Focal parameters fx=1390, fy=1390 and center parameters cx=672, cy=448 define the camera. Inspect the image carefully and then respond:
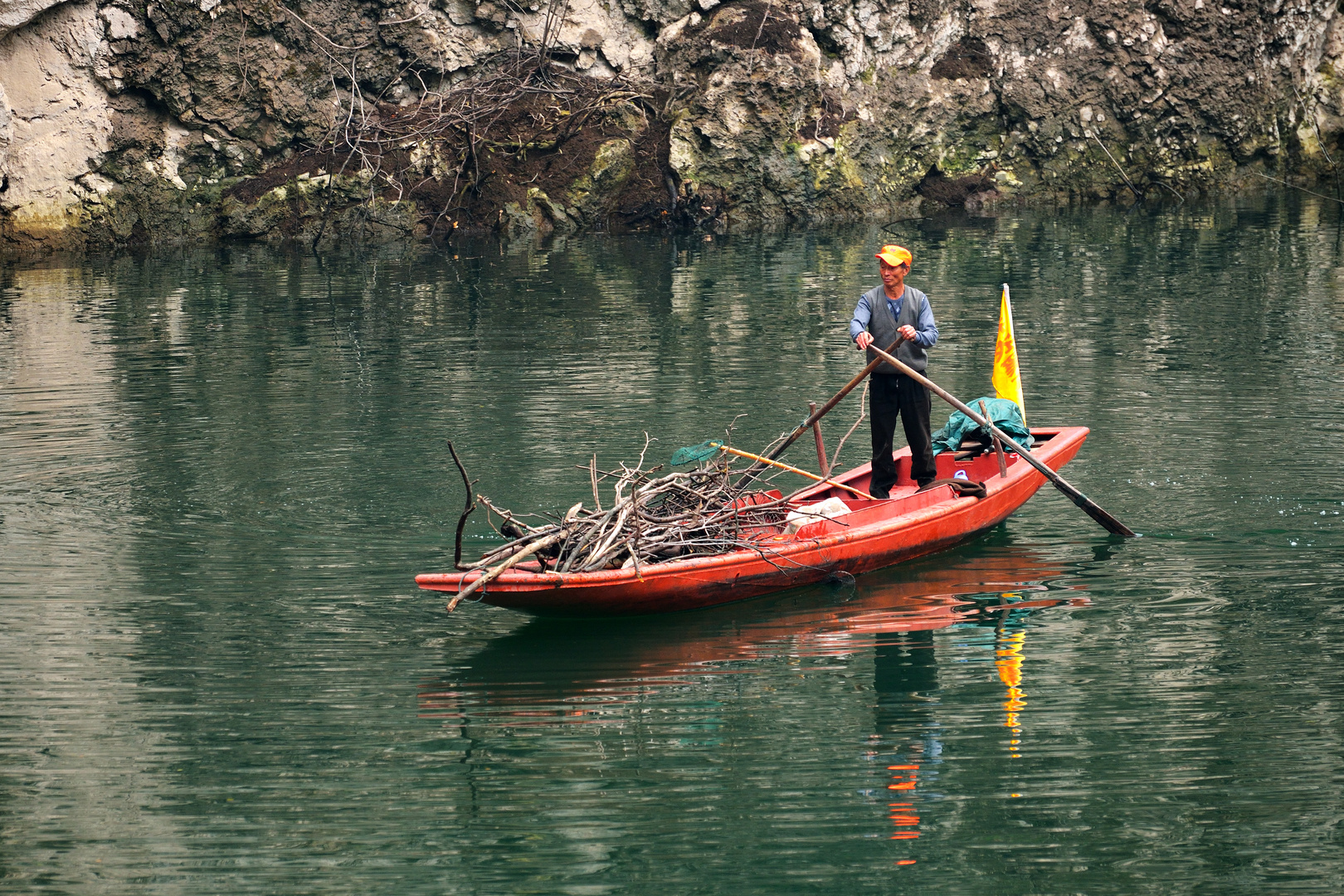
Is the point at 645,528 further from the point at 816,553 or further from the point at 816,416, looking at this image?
the point at 816,416

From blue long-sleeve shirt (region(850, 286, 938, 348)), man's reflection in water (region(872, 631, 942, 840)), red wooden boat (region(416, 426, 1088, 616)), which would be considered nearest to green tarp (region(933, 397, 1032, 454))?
red wooden boat (region(416, 426, 1088, 616))

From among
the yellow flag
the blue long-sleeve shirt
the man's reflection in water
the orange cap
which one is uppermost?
the orange cap

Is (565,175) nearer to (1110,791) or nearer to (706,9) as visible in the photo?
(706,9)

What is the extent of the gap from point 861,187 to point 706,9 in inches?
178

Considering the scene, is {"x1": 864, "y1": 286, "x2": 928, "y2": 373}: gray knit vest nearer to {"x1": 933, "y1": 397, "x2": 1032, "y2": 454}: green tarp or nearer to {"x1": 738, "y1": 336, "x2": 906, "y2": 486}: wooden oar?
{"x1": 738, "y1": 336, "x2": 906, "y2": 486}: wooden oar

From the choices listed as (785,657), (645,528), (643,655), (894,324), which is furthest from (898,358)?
(643,655)

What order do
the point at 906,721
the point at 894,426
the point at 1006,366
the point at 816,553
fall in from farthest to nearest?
the point at 1006,366 < the point at 894,426 < the point at 816,553 < the point at 906,721

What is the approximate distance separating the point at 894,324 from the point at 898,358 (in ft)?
0.68

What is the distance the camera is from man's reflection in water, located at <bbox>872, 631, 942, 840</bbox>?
18.2 ft

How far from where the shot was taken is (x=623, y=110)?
87.8ft

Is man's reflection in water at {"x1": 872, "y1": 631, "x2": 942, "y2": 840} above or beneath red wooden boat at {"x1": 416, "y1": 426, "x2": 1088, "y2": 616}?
beneath

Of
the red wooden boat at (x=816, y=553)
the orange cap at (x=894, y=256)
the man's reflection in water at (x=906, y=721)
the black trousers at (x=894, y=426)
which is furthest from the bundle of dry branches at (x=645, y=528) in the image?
the orange cap at (x=894, y=256)

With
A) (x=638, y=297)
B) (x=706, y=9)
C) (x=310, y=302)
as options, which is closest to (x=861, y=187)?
(x=706, y=9)

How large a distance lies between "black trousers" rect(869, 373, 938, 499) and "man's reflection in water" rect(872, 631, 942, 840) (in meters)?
1.75
